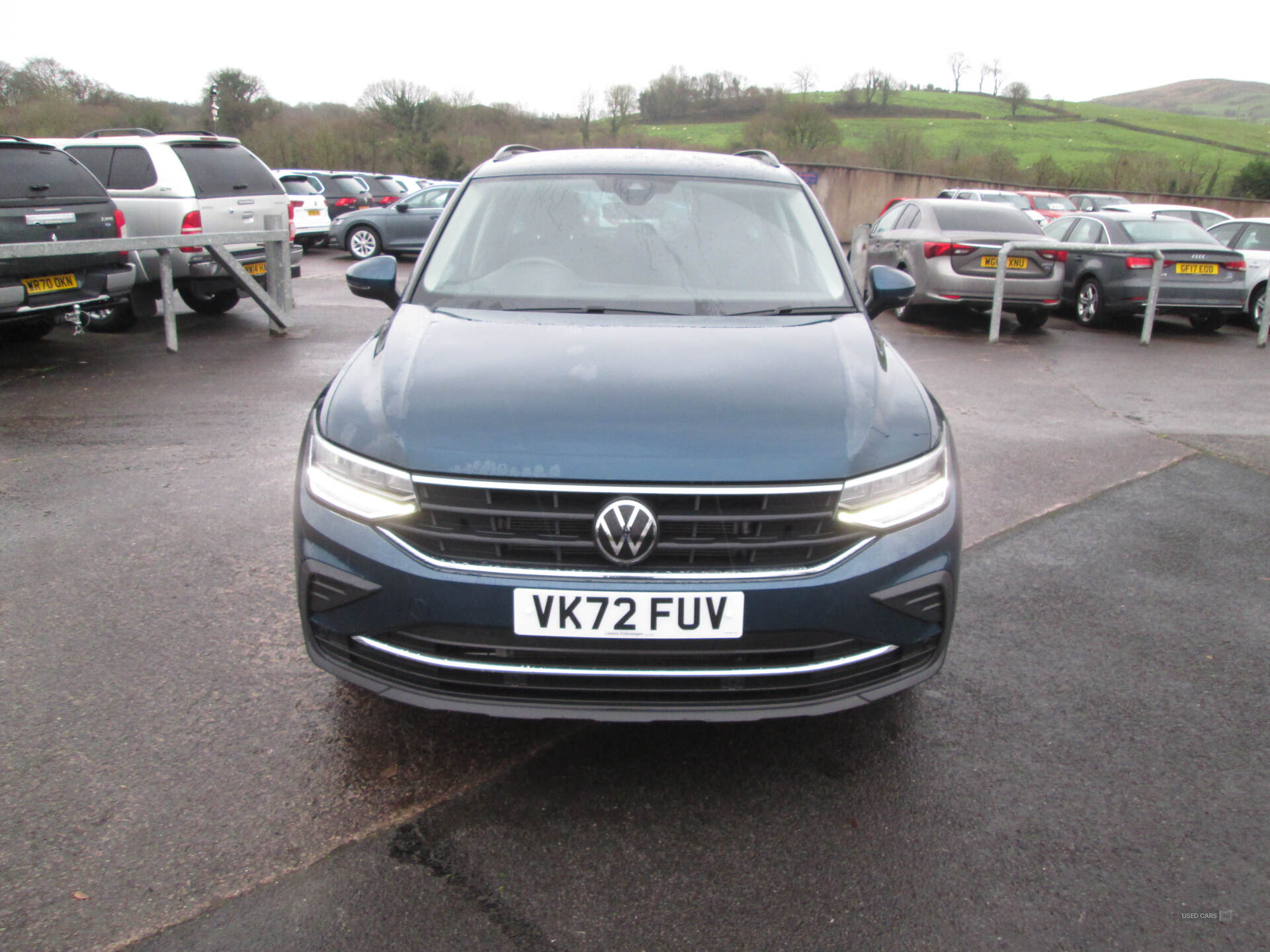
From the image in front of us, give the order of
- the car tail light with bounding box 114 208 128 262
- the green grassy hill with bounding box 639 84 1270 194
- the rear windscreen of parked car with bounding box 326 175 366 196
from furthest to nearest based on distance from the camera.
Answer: the green grassy hill with bounding box 639 84 1270 194, the rear windscreen of parked car with bounding box 326 175 366 196, the car tail light with bounding box 114 208 128 262

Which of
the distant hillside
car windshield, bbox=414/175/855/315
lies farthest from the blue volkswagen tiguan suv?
the distant hillside

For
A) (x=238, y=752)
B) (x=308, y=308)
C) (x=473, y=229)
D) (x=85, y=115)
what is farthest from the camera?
(x=85, y=115)

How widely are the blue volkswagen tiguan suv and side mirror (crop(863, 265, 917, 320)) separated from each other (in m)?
1.09

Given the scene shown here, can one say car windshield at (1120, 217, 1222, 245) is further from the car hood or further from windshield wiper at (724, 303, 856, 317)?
the car hood

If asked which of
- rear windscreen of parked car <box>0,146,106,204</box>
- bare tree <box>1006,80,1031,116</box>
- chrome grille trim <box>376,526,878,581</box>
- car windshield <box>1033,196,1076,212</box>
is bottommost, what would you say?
chrome grille trim <box>376,526,878,581</box>

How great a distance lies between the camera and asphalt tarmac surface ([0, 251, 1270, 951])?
2.26m

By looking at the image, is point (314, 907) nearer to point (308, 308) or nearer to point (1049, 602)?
point (1049, 602)

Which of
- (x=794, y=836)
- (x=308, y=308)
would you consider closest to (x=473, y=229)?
(x=794, y=836)

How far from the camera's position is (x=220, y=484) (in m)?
5.43

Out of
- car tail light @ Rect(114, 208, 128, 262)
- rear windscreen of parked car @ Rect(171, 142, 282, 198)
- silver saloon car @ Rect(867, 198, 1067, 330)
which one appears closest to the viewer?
car tail light @ Rect(114, 208, 128, 262)

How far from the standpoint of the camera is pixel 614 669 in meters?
2.45

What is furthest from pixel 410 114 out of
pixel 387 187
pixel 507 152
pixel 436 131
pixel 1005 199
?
pixel 507 152

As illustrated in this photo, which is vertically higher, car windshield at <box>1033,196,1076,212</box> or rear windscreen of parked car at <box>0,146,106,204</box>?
rear windscreen of parked car at <box>0,146,106,204</box>

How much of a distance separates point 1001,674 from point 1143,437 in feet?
14.7
